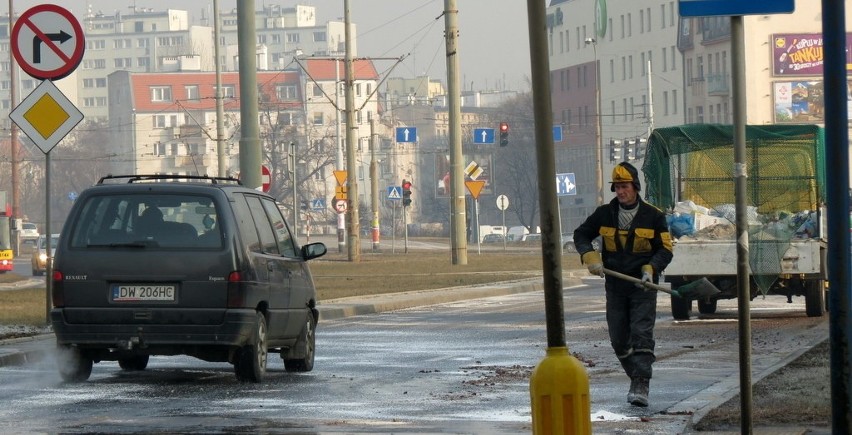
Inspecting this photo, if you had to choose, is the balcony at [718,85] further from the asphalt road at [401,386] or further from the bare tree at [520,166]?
the asphalt road at [401,386]

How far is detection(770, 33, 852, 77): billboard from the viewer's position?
10881cm

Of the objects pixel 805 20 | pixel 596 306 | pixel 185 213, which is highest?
pixel 805 20

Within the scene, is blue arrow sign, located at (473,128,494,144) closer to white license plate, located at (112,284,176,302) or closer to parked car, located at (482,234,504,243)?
parked car, located at (482,234,504,243)

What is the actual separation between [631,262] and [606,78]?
12918 cm

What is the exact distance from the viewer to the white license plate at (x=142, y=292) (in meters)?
14.1

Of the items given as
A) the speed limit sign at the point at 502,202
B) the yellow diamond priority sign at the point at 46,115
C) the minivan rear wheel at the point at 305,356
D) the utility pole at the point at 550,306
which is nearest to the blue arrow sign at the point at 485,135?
the speed limit sign at the point at 502,202

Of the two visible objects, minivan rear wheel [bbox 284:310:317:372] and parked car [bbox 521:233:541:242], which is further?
parked car [bbox 521:233:541:242]

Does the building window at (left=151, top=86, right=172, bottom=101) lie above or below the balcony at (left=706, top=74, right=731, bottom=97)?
above

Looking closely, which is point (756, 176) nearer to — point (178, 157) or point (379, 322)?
point (379, 322)

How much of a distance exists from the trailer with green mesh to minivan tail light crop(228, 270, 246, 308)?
970cm

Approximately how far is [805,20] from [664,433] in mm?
101867

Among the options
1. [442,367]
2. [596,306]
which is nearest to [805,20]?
[596,306]

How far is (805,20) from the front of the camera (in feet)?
359

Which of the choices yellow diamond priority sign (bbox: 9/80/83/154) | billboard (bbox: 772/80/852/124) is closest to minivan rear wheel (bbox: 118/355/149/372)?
yellow diamond priority sign (bbox: 9/80/83/154)
